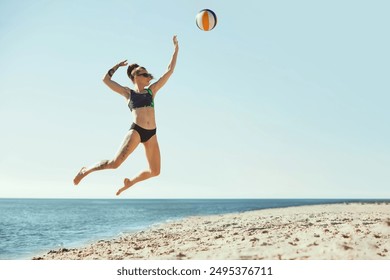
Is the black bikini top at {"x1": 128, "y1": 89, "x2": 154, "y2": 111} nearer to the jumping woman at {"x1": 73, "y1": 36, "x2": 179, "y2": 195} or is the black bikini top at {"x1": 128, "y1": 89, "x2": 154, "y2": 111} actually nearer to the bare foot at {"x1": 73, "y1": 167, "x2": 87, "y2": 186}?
the jumping woman at {"x1": 73, "y1": 36, "x2": 179, "y2": 195}

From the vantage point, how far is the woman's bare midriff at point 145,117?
4.88 meters

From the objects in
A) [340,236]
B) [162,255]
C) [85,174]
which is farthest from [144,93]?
[340,236]

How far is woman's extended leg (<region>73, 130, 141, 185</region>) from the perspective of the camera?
466 cm

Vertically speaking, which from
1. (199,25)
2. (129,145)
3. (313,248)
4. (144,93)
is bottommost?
(313,248)

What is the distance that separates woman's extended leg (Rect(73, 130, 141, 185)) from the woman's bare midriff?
155 mm

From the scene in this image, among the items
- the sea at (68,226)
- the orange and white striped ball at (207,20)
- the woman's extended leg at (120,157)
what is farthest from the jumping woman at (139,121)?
the sea at (68,226)

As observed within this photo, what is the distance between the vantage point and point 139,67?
17.1 feet

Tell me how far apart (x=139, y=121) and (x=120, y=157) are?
0.53 metres

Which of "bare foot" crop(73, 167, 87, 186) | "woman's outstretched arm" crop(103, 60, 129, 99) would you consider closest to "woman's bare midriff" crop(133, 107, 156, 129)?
"woman's outstretched arm" crop(103, 60, 129, 99)

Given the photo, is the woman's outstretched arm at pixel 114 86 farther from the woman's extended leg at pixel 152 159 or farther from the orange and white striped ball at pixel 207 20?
the orange and white striped ball at pixel 207 20

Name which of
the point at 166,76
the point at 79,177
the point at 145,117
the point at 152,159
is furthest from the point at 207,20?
the point at 79,177

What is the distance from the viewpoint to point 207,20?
5730 millimetres
